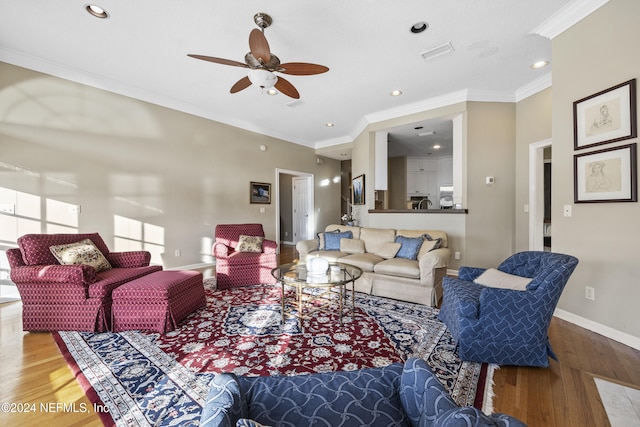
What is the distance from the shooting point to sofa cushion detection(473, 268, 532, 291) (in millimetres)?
1960

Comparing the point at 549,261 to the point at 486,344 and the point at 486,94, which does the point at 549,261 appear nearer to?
the point at 486,344

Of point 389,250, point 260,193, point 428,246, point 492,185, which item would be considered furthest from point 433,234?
point 260,193

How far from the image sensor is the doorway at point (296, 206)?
7391mm

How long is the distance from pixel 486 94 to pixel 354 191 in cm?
322

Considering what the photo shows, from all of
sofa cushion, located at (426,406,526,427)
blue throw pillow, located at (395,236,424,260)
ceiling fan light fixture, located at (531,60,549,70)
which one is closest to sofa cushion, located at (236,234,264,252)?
blue throw pillow, located at (395,236,424,260)

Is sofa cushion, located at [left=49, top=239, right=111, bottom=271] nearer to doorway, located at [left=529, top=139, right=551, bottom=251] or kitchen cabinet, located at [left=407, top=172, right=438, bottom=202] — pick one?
doorway, located at [left=529, top=139, right=551, bottom=251]

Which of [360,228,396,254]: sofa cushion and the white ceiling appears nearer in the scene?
the white ceiling

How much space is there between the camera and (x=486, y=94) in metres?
4.07

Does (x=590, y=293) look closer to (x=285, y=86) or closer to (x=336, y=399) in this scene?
(x=336, y=399)

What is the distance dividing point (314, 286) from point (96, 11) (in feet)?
10.9

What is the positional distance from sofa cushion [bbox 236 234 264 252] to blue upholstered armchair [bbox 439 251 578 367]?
9.90 ft

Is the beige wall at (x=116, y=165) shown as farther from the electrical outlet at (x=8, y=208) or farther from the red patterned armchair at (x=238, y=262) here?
the red patterned armchair at (x=238, y=262)

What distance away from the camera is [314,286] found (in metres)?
2.47

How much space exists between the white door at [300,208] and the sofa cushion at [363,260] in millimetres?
3878
